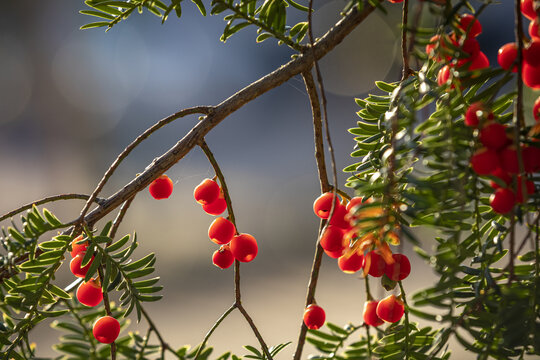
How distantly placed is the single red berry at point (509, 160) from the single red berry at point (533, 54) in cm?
5

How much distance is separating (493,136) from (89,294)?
0.83 feet

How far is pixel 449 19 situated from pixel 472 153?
0.18 feet

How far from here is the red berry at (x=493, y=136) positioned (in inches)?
7.3

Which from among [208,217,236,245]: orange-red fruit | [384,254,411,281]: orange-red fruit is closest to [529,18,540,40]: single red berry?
[384,254,411,281]: orange-red fruit

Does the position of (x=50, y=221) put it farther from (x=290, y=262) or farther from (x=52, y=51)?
(x=52, y=51)

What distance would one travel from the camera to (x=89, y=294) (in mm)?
306

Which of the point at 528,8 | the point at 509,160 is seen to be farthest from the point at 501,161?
the point at 528,8

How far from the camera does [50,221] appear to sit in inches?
11.1

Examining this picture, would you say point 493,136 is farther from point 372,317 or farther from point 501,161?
point 372,317

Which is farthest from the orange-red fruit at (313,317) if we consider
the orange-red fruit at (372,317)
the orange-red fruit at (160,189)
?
the orange-red fruit at (160,189)

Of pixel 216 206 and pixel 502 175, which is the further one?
pixel 216 206

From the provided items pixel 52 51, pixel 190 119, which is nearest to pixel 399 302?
pixel 190 119

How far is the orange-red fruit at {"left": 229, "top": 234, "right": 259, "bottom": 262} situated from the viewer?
35 cm

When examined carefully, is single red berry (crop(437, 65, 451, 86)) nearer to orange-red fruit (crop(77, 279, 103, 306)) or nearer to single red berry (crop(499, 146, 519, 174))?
single red berry (crop(499, 146, 519, 174))
